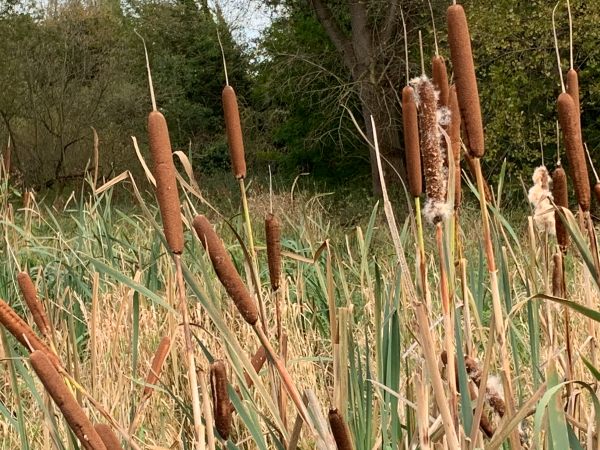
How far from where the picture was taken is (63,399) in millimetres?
532

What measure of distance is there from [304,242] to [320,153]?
14194 mm

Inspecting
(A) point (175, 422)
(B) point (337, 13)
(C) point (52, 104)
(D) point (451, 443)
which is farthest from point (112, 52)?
(D) point (451, 443)

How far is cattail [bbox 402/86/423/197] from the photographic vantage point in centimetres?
66

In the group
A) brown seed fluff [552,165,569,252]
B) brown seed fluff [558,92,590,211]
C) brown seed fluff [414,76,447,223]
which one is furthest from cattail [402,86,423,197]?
brown seed fluff [552,165,569,252]

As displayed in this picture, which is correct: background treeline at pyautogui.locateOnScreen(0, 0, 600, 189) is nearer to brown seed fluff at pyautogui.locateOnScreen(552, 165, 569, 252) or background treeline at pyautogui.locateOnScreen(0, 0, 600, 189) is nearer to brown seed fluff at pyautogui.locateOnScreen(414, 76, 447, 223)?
brown seed fluff at pyautogui.locateOnScreen(552, 165, 569, 252)

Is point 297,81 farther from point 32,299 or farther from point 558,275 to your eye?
point 32,299

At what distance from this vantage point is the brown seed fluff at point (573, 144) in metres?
0.69

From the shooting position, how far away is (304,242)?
4.04 meters

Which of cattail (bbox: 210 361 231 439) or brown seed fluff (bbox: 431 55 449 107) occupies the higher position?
brown seed fluff (bbox: 431 55 449 107)

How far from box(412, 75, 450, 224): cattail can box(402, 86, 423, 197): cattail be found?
23 mm

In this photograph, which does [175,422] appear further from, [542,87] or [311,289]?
[542,87]

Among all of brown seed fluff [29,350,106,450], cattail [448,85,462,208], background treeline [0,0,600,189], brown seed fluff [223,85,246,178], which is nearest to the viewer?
brown seed fluff [29,350,106,450]

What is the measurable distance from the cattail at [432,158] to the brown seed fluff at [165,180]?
0.65 feet

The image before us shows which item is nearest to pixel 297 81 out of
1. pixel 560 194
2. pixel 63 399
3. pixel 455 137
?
pixel 560 194
